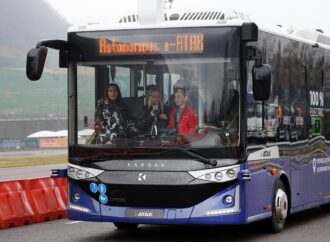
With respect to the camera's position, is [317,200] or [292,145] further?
[317,200]

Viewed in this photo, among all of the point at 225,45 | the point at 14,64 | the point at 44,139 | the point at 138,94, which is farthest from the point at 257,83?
the point at 14,64

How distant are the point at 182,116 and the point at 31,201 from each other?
4.44 meters

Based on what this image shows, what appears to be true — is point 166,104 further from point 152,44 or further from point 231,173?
point 231,173

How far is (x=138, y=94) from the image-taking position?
387 inches

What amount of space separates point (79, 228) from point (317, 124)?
4018 millimetres

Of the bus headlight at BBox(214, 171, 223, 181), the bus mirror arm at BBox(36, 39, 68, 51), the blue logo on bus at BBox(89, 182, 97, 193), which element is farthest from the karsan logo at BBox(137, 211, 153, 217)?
the bus mirror arm at BBox(36, 39, 68, 51)

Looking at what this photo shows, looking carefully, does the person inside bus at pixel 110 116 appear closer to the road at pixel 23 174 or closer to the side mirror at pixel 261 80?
the side mirror at pixel 261 80

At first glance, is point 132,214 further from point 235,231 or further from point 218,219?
point 235,231

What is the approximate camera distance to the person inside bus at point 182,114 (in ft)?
31.1

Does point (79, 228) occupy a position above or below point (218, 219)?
below

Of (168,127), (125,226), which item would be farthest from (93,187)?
(125,226)

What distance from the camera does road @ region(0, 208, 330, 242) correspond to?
10.6 meters

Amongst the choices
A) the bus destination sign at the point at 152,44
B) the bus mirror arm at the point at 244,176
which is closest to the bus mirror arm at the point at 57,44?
the bus destination sign at the point at 152,44

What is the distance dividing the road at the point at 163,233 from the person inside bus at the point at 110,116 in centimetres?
148
